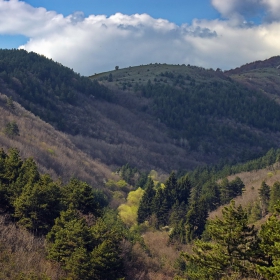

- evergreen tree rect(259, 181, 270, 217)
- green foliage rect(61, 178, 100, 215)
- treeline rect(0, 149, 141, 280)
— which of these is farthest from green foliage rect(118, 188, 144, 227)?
treeline rect(0, 149, 141, 280)

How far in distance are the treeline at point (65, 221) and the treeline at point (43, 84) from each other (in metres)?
111

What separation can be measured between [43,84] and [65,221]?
150 m

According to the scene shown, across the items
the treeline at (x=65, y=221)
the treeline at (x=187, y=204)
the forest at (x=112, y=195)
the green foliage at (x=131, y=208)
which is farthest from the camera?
the green foliage at (x=131, y=208)

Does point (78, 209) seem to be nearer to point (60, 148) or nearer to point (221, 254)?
point (221, 254)

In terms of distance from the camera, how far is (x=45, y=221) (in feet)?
109

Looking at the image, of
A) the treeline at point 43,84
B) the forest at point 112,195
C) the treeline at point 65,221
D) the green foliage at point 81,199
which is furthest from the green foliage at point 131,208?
the treeline at point 43,84

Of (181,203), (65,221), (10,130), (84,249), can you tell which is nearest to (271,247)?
(84,249)

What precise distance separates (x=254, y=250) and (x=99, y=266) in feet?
38.2

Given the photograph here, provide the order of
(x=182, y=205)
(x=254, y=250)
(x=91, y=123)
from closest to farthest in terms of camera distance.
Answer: (x=254, y=250), (x=182, y=205), (x=91, y=123)

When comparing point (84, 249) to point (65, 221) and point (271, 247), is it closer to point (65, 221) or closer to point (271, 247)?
point (65, 221)

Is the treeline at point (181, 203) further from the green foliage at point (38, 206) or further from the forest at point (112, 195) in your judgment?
the green foliage at point (38, 206)

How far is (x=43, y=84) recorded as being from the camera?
172 meters

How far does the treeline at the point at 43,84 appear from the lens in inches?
5930

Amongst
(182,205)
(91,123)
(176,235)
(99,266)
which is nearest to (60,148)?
(182,205)
